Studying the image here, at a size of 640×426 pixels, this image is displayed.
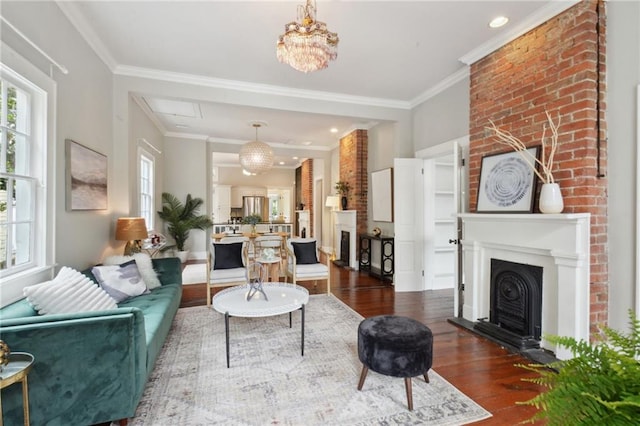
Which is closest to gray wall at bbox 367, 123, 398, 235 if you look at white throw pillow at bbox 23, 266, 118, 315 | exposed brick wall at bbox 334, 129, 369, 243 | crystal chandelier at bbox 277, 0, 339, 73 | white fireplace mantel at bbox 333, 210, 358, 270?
exposed brick wall at bbox 334, 129, 369, 243

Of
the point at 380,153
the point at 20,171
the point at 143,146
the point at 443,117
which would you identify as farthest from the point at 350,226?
the point at 20,171

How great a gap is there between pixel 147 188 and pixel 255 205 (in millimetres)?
6820

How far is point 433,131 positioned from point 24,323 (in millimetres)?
4771

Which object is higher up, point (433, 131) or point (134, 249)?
point (433, 131)

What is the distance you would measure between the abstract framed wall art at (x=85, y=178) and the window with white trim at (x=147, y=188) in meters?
2.14

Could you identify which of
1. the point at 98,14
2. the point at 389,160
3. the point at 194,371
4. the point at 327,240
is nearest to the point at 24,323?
the point at 194,371

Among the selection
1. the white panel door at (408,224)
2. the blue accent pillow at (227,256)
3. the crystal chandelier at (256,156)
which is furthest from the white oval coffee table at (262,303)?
the crystal chandelier at (256,156)

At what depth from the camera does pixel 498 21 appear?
2.92 m

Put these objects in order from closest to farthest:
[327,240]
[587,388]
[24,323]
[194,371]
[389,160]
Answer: [587,388]
[24,323]
[194,371]
[389,160]
[327,240]

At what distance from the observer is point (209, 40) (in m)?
3.22

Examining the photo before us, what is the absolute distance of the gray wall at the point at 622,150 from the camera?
2.33 metres

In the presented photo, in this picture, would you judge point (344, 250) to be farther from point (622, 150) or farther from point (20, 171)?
point (20, 171)

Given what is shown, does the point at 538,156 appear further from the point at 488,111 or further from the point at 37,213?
the point at 37,213

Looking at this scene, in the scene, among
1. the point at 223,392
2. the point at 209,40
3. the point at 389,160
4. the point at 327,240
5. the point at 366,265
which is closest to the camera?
the point at 223,392
